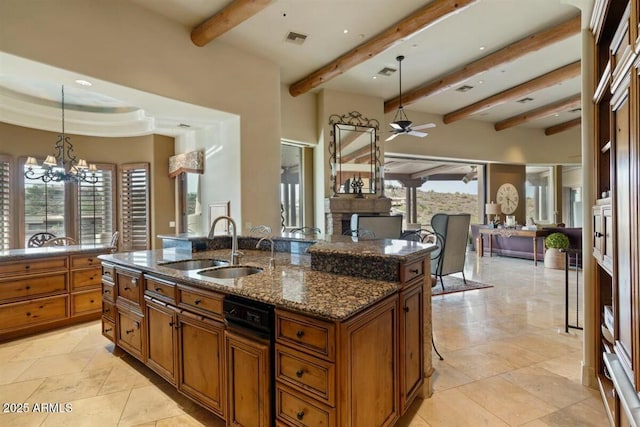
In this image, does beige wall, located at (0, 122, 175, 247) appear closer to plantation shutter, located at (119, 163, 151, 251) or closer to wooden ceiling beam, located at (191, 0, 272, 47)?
plantation shutter, located at (119, 163, 151, 251)

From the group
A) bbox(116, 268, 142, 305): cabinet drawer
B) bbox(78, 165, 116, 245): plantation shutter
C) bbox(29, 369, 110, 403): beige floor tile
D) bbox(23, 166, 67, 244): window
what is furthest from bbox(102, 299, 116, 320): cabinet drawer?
bbox(23, 166, 67, 244): window

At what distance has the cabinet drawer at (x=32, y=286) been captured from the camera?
3.34 m

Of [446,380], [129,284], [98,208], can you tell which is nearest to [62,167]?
[98,208]

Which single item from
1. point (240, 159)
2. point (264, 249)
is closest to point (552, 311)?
point (264, 249)

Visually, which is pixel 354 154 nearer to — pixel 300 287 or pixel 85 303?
pixel 85 303

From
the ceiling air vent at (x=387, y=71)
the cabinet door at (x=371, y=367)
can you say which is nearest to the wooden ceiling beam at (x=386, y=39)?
the ceiling air vent at (x=387, y=71)

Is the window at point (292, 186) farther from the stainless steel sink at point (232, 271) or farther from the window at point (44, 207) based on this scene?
the stainless steel sink at point (232, 271)

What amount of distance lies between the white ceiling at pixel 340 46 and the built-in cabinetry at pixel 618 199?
90.7 inches

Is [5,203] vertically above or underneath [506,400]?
above

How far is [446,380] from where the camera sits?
248 cm

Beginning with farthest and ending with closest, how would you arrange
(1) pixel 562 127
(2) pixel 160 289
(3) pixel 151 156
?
(1) pixel 562 127
(3) pixel 151 156
(2) pixel 160 289

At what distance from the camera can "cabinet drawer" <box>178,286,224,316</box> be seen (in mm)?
1909

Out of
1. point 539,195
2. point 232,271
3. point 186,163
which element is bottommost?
point 232,271

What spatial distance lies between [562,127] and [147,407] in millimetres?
11907
